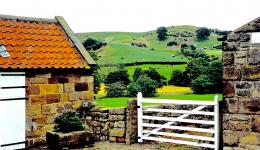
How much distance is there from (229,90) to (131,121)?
11.1 feet

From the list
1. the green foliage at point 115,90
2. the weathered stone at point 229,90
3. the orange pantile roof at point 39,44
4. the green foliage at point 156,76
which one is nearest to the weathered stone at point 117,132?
the orange pantile roof at point 39,44

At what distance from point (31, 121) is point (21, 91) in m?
1.03

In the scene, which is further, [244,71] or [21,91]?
[21,91]

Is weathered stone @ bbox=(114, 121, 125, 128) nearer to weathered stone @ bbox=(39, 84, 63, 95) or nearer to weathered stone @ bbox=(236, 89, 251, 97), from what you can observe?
weathered stone @ bbox=(39, 84, 63, 95)

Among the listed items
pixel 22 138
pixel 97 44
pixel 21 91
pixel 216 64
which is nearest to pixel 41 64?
pixel 21 91

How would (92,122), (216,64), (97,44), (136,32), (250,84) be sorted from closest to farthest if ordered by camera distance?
(250,84), (92,122), (216,64), (97,44), (136,32)

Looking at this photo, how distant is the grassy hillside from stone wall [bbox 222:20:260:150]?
48417 mm

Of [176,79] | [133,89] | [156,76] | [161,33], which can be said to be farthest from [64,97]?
[161,33]

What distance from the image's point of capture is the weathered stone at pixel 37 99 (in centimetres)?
1201

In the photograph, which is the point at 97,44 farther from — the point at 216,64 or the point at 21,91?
the point at 21,91

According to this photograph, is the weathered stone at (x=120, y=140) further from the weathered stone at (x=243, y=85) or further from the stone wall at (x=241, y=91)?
the weathered stone at (x=243, y=85)

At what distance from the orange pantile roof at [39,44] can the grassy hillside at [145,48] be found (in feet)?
142

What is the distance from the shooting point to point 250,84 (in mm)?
9422

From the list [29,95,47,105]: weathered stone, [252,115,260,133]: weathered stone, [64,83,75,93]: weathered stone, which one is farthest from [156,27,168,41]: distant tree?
[252,115,260,133]: weathered stone
